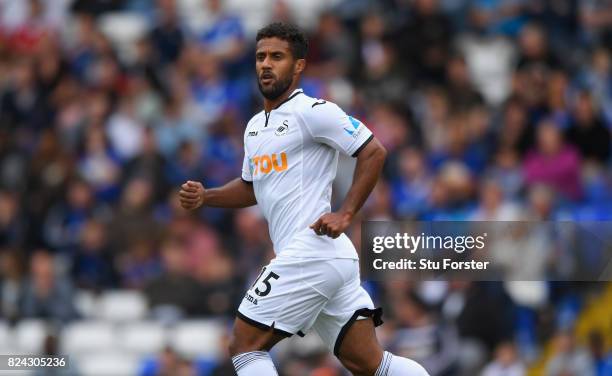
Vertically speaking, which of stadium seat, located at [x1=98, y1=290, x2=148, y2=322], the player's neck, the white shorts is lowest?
the white shorts

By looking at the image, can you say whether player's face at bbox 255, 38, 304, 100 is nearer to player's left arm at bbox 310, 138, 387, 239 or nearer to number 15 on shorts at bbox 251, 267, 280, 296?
player's left arm at bbox 310, 138, 387, 239

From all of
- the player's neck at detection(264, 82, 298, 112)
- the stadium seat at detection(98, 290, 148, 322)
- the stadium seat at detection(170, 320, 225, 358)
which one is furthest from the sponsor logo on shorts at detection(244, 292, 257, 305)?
the stadium seat at detection(98, 290, 148, 322)

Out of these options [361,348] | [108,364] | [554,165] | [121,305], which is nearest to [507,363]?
[554,165]

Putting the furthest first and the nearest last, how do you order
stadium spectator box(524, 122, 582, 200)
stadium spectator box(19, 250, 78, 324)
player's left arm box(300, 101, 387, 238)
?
stadium spectator box(19, 250, 78, 324) → stadium spectator box(524, 122, 582, 200) → player's left arm box(300, 101, 387, 238)

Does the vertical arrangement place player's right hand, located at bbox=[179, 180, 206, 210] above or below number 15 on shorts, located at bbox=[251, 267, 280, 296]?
above

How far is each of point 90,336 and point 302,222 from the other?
6928 millimetres

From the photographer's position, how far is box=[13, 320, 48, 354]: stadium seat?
13.6 m

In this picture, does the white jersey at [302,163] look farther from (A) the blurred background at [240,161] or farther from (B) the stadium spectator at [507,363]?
(B) the stadium spectator at [507,363]

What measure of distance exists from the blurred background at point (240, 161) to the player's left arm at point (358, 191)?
4.09 meters

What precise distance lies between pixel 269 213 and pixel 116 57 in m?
9.51

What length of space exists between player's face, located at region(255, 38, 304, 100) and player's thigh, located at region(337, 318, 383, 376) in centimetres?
140

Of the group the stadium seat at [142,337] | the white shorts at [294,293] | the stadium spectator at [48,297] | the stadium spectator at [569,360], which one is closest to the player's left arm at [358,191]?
the white shorts at [294,293]

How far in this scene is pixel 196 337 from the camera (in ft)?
44.3

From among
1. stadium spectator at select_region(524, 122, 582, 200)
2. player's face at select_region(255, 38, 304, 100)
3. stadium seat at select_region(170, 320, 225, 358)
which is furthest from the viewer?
stadium seat at select_region(170, 320, 225, 358)
